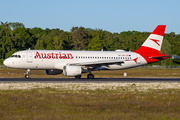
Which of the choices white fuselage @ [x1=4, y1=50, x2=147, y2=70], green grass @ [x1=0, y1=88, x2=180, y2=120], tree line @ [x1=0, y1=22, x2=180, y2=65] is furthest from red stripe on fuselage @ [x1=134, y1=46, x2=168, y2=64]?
tree line @ [x1=0, y1=22, x2=180, y2=65]

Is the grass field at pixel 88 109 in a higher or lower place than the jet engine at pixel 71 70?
lower

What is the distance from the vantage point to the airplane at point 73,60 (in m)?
38.9

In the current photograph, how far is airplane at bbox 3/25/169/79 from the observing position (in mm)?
38906

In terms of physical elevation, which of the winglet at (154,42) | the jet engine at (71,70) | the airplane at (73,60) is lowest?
the jet engine at (71,70)

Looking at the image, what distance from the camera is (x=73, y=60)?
40406 millimetres

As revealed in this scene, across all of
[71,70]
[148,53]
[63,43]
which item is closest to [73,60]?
[71,70]

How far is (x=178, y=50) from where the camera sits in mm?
130375

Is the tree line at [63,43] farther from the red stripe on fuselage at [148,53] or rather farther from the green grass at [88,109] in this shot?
the green grass at [88,109]

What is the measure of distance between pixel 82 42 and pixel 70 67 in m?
127

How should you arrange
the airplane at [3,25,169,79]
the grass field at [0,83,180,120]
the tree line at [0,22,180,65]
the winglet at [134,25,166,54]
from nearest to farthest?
the grass field at [0,83,180,120], the airplane at [3,25,169,79], the winglet at [134,25,166,54], the tree line at [0,22,180,65]

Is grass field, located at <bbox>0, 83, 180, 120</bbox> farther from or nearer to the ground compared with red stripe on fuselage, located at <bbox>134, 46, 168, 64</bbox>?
nearer to the ground

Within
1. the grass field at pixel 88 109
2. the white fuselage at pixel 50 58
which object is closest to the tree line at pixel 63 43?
the white fuselage at pixel 50 58

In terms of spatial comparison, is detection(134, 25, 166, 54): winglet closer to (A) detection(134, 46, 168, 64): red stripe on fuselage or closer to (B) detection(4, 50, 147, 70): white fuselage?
(A) detection(134, 46, 168, 64): red stripe on fuselage

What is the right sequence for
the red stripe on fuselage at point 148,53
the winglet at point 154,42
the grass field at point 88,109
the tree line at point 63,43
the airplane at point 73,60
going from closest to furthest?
the grass field at point 88,109 → the airplane at point 73,60 → the red stripe on fuselage at point 148,53 → the winglet at point 154,42 → the tree line at point 63,43
